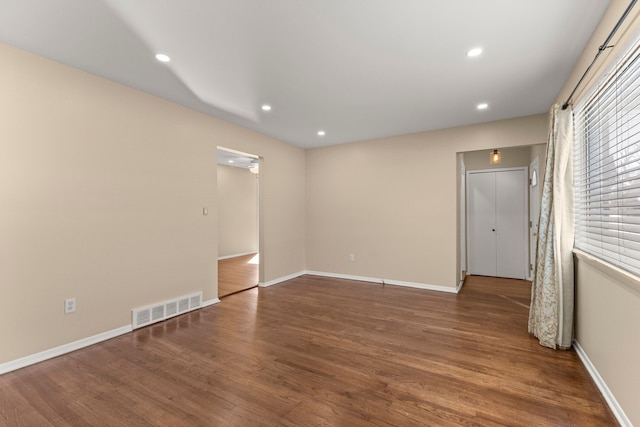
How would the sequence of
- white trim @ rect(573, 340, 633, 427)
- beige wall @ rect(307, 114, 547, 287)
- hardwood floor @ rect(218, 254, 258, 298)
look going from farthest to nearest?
hardwood floor @ rect(218, 254, 258, 298) < beige wall @ rect(307, 114, 547, 287) < white trim @ rect(573, 340, 633, 427)

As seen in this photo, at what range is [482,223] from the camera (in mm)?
5531

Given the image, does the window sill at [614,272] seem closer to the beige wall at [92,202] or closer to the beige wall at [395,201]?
the beige wall at [395,201]

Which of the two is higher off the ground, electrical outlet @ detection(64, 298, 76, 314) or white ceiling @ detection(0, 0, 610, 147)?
white ceiling @ detection(0, 0, 610, 147)

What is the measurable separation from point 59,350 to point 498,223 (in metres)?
6.49

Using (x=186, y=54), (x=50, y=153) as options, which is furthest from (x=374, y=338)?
(x=50, y=153)

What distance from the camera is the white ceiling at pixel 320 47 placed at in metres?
1.83

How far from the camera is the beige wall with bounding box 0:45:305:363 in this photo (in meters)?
2.29

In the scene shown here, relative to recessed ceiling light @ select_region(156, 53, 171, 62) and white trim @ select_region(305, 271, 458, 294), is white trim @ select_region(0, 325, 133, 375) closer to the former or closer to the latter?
recessed ceiling light @ select_region(156, 53, 171, 62)

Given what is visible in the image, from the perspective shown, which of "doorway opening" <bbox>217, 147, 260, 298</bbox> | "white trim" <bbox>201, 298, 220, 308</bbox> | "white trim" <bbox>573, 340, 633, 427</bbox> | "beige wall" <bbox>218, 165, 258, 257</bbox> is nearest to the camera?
"white trim" <bbox>573, 340, 633, 427</bbox>

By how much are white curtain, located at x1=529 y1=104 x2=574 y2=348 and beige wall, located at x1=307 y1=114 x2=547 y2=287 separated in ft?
4.95

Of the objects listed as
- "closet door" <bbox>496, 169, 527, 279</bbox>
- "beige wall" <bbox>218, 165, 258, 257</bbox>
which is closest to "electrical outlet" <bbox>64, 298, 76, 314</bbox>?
"beige wall" <bbox>218, 165, 258, 257</bbox>

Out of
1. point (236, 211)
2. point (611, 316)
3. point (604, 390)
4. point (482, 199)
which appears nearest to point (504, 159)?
point (482, 199)

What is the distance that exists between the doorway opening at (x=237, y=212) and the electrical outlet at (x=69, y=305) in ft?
12.6

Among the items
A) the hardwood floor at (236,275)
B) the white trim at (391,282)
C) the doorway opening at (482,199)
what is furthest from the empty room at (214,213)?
the doorway opening at (482,199)
